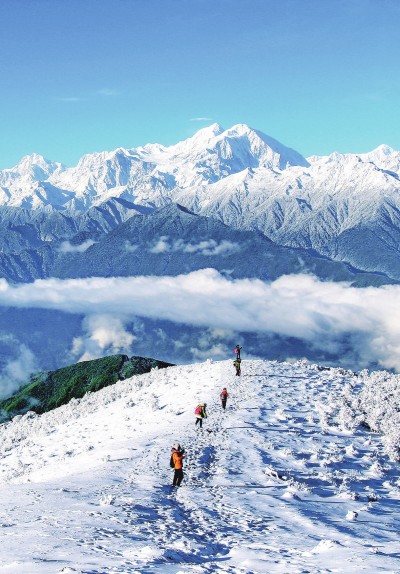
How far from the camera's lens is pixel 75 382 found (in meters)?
108

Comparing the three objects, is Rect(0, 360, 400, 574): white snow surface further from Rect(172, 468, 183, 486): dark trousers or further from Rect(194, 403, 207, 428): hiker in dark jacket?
Rect(194, 403, 207, 428): hiker in dark jacket

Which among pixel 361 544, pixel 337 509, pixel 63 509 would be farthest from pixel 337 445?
pixel 63 509

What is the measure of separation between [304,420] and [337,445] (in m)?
5.30

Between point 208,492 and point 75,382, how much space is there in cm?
8683

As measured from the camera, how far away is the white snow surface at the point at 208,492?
17375mm

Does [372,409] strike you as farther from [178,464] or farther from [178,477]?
[178,464]

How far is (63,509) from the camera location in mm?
22016

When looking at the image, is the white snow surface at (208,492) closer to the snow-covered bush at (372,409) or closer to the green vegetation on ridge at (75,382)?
the snow-covered bush at (372,409)

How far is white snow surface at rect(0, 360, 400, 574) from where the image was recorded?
57.0ft

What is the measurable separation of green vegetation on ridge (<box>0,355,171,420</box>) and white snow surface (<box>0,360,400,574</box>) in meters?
47.5

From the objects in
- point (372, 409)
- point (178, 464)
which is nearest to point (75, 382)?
point (372, 409)

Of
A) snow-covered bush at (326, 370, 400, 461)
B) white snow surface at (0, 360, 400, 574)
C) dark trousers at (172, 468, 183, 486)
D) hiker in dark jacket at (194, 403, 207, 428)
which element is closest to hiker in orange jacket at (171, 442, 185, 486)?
dark trousers at (172, 468, 183, 486)

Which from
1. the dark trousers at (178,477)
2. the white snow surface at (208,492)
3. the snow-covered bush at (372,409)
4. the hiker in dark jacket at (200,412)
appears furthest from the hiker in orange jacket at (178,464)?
the snow-covered bush at (372,409)

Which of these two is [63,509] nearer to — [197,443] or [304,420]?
[197,443]
